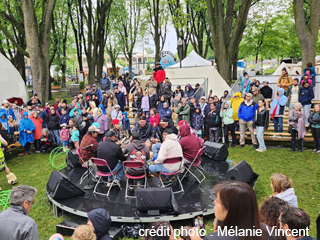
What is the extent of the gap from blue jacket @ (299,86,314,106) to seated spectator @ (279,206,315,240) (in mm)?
8597

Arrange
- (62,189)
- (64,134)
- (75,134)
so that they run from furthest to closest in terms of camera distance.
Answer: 1. (64,134)
2. (75,134)
3. (62,189)

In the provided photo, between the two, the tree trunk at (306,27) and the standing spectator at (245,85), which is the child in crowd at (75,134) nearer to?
the standing spectator at (245,85)

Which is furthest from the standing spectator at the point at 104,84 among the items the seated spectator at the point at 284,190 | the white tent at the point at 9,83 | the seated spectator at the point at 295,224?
the seated spectator at the point at 295,224

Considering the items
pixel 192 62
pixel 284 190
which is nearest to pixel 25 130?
pixel 284 190

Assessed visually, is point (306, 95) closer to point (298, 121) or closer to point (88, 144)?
point (298, 121)

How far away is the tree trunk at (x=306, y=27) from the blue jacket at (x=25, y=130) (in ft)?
42.5

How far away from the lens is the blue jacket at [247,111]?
390 inches

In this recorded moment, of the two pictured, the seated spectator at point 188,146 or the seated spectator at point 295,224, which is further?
the seated spectator at point 188,146

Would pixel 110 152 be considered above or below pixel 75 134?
above

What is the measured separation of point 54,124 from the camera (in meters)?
11.3

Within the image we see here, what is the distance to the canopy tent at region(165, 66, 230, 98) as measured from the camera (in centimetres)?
1725

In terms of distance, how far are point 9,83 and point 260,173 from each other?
14291mm

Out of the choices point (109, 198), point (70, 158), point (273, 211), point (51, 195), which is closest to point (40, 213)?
point (51, 195)

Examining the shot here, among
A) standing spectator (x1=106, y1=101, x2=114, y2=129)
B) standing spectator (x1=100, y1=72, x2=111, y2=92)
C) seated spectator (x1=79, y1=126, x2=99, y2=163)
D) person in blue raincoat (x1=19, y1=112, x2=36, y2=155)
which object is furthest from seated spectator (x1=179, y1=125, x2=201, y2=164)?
standing spectator (x1=100, y1=72, x2=111, y2=92)
